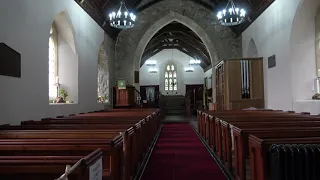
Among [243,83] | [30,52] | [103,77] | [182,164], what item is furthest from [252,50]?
[30,52]

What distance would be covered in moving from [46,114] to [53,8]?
2.19m

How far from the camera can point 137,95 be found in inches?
537

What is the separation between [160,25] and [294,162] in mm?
11435

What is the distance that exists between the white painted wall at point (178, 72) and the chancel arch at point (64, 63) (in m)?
17.1

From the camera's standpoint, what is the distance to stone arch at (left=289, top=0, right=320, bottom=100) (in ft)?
23.8

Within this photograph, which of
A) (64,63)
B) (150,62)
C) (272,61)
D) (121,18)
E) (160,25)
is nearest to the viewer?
(64,63)

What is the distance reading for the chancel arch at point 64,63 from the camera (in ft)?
26.1

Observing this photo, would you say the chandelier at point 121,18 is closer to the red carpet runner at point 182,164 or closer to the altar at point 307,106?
the red carpet runner at point 182,164

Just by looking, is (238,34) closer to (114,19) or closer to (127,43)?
(127,43)

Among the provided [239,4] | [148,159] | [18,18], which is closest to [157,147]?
[148,159]

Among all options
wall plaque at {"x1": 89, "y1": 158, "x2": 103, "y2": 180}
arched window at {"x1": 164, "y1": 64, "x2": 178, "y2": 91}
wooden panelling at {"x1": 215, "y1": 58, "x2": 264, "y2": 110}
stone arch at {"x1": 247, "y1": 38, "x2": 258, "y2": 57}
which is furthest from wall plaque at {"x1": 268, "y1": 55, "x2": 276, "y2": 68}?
arched window at {"x1": 164, "y1": 64, "x2": 178, "y2": 91}

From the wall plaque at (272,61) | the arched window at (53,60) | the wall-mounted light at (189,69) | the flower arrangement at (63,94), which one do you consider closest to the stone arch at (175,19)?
the wall plaque at (272,61)

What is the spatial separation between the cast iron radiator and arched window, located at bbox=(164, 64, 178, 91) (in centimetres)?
2308

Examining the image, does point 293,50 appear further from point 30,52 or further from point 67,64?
point 30,52
